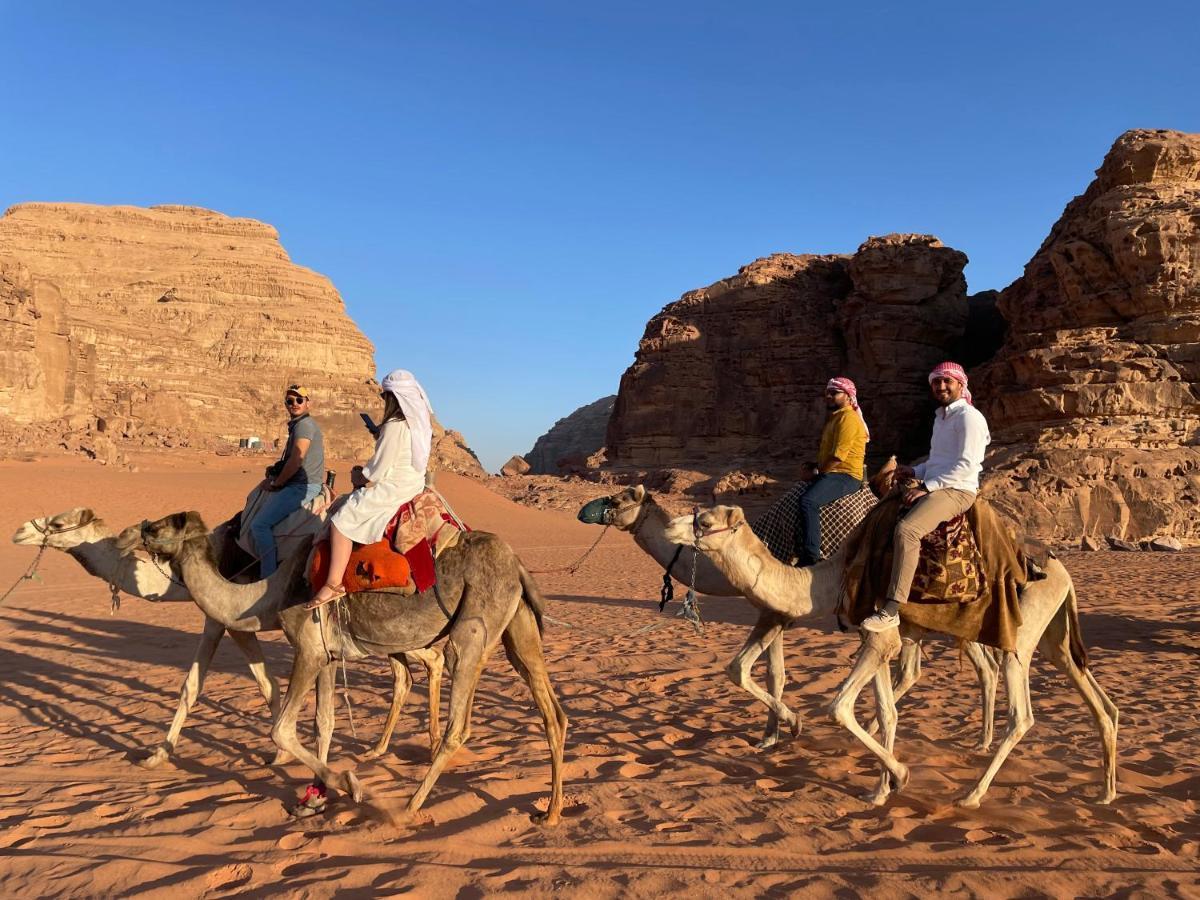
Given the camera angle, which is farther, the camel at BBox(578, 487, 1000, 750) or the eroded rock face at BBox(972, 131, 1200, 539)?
the eroded rock face at BBox(972, 131, 1200, 539)

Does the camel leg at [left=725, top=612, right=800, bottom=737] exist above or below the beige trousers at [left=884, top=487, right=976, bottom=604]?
below

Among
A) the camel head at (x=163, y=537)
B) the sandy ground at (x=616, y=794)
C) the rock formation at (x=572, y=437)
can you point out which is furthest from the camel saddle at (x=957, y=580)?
the rock formation at (x=572, y=437)

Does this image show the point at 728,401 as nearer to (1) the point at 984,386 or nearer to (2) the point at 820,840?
(1) the point at 984,386

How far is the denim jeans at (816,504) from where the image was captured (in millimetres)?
5820

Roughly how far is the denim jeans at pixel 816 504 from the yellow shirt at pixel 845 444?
3.0 inches

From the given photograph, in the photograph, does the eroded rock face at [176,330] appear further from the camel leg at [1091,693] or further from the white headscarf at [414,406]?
the camel leg at [1091,693]

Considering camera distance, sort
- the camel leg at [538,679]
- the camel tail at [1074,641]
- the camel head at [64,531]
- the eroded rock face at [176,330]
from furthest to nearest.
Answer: the eroded rock face at [176,330] < the camel head at [64,531] < the camel tail at [1074,641] < the camel leg at [538,679]

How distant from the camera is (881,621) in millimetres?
4730

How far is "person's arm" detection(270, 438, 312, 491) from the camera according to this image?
588 cm

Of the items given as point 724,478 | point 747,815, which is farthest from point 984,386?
point 747,815

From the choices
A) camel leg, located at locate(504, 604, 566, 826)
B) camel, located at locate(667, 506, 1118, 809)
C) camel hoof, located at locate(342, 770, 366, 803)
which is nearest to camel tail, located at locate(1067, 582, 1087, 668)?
camel, located at locate(667, 506, 1118, 809)

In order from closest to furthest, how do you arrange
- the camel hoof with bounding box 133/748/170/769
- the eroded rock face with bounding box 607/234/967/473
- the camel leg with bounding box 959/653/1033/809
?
1. the camel leg with bounding box 959/653/1033/809
2. the camel hoof with bounding box 133/748/170/769
3. the eroded rock face with bounding box 607/234/967/473

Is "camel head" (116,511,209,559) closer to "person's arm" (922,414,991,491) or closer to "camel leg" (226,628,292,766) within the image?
"camel leg" (226,628,292,766)

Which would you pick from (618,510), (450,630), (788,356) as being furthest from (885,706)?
(788,356)
